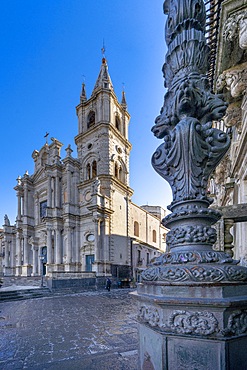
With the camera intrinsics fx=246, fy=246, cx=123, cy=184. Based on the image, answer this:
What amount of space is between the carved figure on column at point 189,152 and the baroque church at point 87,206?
838 inches

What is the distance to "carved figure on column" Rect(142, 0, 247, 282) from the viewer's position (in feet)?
5.64

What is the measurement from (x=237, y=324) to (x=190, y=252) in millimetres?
506

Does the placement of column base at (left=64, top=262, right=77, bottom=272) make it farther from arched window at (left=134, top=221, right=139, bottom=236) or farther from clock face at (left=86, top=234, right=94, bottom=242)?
arched window at (left=134, top=221, right=139, bottom=236)

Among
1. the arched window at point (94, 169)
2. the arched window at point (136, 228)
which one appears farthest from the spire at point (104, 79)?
the arched window at point (136, 228)

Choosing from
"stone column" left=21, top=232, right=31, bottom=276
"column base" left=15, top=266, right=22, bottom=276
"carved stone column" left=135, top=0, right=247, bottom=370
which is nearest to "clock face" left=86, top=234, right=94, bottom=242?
"stone column" left=21, top=232, right=31, bottom=276

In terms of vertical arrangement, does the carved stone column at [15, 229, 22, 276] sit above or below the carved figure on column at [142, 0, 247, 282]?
below

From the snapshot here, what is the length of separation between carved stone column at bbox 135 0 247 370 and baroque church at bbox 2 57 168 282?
2123 centimetres

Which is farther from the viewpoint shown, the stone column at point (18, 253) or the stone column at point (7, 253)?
the stone column at point (7, 253)

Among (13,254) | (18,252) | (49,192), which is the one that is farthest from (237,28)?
(13,254)

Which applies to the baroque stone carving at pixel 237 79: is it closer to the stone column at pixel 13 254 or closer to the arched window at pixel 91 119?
the arched window at pixel 91 119

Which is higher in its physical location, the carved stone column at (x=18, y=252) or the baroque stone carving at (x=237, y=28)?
the baroque stone carving at (x=237, y=28)

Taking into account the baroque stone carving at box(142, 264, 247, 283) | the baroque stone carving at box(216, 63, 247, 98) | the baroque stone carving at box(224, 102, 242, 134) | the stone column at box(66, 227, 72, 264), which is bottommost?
the stone column at box(66, 227, 72, 264)

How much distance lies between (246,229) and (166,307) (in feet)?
17.7

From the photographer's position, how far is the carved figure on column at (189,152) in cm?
172
